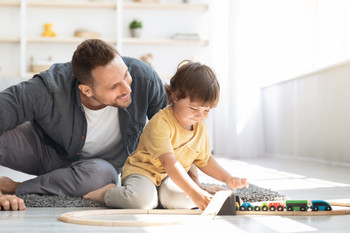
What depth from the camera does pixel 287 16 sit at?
15.8 ft

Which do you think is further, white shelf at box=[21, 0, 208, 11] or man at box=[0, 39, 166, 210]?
white shelf at box=[21, 0, 208, 11]

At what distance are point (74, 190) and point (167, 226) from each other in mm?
686

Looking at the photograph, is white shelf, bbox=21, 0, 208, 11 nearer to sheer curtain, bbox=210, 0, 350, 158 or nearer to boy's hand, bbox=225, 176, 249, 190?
sheer curtain, bbox=210, 0, 350, 158

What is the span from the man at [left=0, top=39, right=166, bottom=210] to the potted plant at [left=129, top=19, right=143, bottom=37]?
3.57 m

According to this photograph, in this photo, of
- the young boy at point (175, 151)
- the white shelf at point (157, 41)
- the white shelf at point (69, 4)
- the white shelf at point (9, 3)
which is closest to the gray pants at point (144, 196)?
the young boy at point (175, 151)

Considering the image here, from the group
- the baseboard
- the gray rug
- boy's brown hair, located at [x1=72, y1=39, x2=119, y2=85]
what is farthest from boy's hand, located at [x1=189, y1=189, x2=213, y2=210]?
the baseboard

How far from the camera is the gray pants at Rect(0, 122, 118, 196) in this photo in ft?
6.24

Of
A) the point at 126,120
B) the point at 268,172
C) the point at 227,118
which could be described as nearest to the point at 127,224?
the point at 126,120

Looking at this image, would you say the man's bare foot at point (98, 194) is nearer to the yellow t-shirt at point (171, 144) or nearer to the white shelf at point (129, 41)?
the yellow t-shirt at point (171, 144)

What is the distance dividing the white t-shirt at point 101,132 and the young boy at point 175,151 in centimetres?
26

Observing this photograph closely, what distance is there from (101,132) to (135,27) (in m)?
3.71

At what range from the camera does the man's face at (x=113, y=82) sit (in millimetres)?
1816

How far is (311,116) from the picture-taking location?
4.14 m

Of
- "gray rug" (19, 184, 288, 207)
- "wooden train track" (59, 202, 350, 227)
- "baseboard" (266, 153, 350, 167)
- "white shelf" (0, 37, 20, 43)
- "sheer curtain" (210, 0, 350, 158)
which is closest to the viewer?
"wooden train track" (59, 202, 350, 227)
